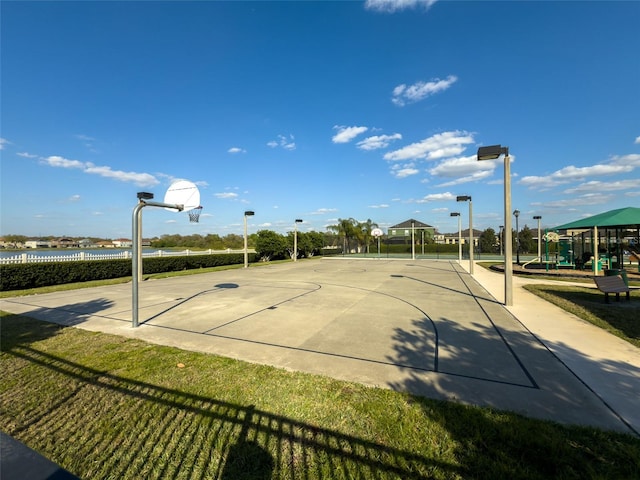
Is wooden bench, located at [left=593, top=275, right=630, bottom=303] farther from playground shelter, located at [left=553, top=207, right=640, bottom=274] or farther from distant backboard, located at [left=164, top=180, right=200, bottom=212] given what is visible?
distant backboard, located at [left=164, top=180, right=200, bottom=212]

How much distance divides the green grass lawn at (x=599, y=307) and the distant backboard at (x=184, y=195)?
9049mm

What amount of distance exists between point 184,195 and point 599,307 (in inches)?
418

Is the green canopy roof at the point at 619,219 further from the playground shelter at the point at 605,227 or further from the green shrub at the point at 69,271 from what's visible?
the green shrub at the point at 69,271

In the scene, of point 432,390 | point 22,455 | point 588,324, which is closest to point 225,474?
point 22,455

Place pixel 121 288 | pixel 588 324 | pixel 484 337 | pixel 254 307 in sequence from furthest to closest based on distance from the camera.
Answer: pixel 121 288, pixel 254 307, pixel 588 324, pixel 484 337

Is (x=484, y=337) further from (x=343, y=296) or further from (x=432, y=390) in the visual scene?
(x=343, y=296)

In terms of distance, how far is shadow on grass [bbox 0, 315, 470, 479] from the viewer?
88.2 inches

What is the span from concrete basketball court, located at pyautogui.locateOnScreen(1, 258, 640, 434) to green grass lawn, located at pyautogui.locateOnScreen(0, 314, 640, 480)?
401 mm

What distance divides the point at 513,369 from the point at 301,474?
326 cm

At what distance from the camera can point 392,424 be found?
273cm

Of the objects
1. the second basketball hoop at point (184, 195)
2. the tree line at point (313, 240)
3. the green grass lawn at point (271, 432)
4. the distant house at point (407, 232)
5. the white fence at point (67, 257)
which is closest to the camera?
the green grass lawn at point (271, 432)

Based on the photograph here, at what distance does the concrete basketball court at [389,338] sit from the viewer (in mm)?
3250

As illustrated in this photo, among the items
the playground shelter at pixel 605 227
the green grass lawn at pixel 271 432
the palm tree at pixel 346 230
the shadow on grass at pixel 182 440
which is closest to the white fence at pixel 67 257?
the green grass lawn at pixel 271 432

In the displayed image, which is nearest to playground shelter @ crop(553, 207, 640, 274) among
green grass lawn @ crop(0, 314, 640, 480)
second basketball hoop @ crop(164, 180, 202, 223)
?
green grass lawn @ crop(0, 314, 640, 480)
